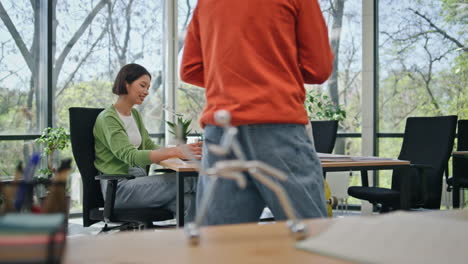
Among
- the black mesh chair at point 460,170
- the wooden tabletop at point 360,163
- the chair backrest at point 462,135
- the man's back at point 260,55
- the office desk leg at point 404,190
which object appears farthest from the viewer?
the chair backrest at point 462,135

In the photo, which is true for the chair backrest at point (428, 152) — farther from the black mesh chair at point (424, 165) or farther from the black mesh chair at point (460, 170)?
the black mesh chair at point (460, 170)

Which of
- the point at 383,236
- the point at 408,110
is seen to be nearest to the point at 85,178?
the point at 383,236

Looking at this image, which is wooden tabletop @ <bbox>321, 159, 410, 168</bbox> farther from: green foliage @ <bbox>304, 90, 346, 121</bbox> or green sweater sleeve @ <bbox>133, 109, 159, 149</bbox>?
green foliage @ <bbox>304, 90, 346, 121</bbox>

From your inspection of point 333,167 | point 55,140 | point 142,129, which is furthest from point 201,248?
point 55,140

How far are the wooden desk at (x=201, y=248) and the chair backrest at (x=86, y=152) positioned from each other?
8.10 feet

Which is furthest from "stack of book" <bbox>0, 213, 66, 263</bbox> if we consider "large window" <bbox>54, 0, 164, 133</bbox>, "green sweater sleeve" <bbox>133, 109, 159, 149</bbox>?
"large window" <bbox>54, 0, 164, 133</bbox>

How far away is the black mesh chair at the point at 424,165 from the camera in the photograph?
4000 millimetres

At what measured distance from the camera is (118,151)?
10.1 feet

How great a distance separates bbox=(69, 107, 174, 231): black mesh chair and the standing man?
1.78m

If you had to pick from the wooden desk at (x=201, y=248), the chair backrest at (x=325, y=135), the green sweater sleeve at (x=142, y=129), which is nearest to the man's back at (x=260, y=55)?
the wooden desk at (x=201, y=248)

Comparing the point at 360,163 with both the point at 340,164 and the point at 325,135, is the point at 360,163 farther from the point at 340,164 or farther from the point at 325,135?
the point at 325,135

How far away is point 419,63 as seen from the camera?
19.9 feet

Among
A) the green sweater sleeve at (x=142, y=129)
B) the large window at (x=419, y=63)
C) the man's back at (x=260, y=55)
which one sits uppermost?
the large window at (x=419, y=63)

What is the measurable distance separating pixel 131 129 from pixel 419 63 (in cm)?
383
